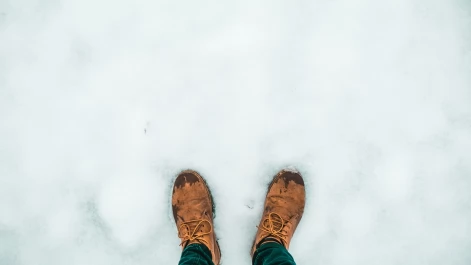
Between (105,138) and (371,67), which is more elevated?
(371,67)

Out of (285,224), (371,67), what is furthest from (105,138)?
(371,67)

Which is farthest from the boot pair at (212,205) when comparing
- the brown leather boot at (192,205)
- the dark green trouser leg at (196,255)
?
the dark green trouser leg at (196,255)

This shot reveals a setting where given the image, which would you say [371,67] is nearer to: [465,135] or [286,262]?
[465,135]

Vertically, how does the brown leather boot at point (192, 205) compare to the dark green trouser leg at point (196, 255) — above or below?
above

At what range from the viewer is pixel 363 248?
5.40 ft

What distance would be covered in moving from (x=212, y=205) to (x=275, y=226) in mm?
357

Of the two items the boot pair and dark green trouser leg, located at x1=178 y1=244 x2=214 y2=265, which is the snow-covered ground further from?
dark green trouser leg, located at x1=178 y1=244 x2=214 y2=265

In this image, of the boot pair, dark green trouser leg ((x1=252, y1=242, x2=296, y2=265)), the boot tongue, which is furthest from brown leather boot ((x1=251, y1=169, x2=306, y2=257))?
the boot tongue

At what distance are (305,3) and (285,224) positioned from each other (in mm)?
1182

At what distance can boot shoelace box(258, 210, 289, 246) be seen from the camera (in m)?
1.54

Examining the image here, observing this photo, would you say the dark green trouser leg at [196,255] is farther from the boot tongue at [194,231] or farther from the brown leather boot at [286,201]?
the brown leather boot at [286,201]

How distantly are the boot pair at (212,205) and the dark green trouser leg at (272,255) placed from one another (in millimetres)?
106

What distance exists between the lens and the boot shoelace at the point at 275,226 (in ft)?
5.05

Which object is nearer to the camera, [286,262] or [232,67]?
[286,262]
